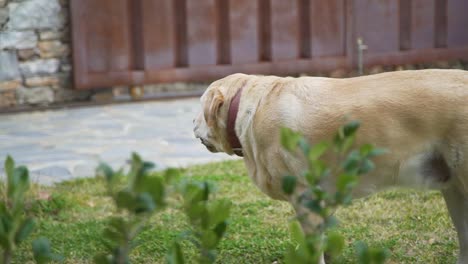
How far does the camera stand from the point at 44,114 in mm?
9516

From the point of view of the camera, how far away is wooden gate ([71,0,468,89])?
980cm

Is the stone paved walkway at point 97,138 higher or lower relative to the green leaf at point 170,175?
lower

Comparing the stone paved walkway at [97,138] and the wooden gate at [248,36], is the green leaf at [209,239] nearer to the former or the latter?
the stone paved walkway at [97,138]

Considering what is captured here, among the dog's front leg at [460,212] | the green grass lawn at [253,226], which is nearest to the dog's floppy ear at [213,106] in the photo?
the green grass lawn at [253,226]

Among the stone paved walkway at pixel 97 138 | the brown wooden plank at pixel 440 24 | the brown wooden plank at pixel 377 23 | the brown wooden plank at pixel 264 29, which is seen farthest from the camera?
the brown wooden plank at pixel 440 24

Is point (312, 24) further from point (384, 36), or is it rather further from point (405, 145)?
point (405, 145)

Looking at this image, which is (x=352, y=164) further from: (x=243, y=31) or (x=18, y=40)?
(x=243, y=31)

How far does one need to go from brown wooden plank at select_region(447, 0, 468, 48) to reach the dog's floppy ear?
7.80 m

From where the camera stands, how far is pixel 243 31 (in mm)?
10469

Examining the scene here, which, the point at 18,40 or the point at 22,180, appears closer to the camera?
the point at 22,180

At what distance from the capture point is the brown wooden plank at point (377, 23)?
37.0ft

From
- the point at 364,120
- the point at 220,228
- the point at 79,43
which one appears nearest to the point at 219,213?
the point at 220,228

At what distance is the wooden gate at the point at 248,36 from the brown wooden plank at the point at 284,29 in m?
0.01

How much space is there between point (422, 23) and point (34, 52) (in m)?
4.90
